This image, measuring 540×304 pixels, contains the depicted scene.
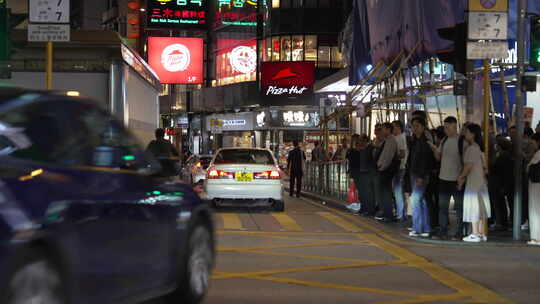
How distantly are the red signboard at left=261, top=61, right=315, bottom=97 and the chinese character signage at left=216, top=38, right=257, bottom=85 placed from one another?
611 cm

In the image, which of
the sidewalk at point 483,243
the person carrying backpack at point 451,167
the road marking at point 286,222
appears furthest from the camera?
the road marking at point 286,222

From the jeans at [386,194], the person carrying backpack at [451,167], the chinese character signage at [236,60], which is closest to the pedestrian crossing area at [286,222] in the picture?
the jeans at [386,194]

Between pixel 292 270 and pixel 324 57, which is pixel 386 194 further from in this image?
pixel 324 57

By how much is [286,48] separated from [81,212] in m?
50.4

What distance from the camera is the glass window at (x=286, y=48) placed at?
54.8 meters

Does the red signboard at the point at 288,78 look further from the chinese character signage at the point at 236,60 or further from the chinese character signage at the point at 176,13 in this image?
the chinese character signage at the point at 176,13

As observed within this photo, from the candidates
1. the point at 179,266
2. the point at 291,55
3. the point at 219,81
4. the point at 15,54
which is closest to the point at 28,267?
the point at 179,266

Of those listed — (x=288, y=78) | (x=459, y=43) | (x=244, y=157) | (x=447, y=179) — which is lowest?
(x=447, y=179)

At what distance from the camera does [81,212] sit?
5.19 metres

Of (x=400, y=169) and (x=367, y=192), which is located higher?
(x=400, y=169)

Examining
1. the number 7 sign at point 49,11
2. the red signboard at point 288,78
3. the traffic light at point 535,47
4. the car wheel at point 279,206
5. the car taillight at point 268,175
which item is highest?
the red signboard at point 288,78

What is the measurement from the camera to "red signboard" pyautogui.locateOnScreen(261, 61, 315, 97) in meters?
50.2

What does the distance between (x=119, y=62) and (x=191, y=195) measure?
6863mm

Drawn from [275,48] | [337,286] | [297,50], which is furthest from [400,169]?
[275,48]
